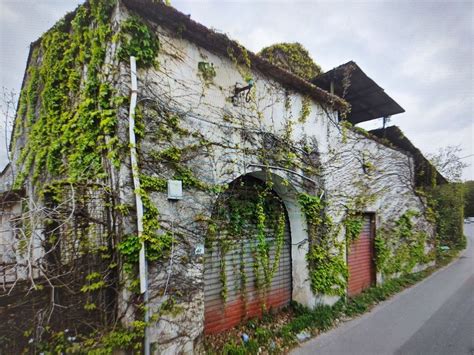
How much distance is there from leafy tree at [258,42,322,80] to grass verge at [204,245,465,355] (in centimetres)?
696

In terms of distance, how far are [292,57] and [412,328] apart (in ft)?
26.5

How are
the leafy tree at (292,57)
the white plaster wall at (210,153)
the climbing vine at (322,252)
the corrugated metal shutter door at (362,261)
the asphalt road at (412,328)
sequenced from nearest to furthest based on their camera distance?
the white plaster wall at (210,153) → the asphalt road at (412,328) → the climbing vine at (322,252) → the corrugated metal shutter door at (362,261) → the leafy tree at (292,57)

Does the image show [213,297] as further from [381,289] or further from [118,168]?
[381,289]

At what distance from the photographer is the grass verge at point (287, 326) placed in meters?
4.07

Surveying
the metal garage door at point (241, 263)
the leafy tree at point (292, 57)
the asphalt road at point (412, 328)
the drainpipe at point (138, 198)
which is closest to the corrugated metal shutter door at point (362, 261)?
the asphalt road at point (412, 328)

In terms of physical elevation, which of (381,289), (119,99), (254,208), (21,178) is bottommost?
(381,289)

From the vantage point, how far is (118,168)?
3.12m

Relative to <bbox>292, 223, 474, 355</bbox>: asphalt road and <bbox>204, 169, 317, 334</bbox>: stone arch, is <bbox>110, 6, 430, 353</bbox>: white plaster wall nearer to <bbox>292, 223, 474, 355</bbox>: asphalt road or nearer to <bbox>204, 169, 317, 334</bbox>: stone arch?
<bbox>204, 169, 317, 334</bbox>: stone arch

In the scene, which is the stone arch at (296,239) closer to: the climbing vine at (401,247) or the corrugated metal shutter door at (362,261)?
the corrugated metal shutter door at (362,261)

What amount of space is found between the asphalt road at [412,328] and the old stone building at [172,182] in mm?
876

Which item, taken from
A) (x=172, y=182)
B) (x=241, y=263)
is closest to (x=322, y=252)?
(x=241, y=263)

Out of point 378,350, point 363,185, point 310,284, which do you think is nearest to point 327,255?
point 310,284

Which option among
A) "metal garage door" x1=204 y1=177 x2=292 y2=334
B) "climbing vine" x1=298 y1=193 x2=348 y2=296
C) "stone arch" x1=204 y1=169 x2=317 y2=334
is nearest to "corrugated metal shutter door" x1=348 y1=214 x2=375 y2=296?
"climbing vine" x1=298 y1=193 x2=348 y2=296

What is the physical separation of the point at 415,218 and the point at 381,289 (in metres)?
3.87
